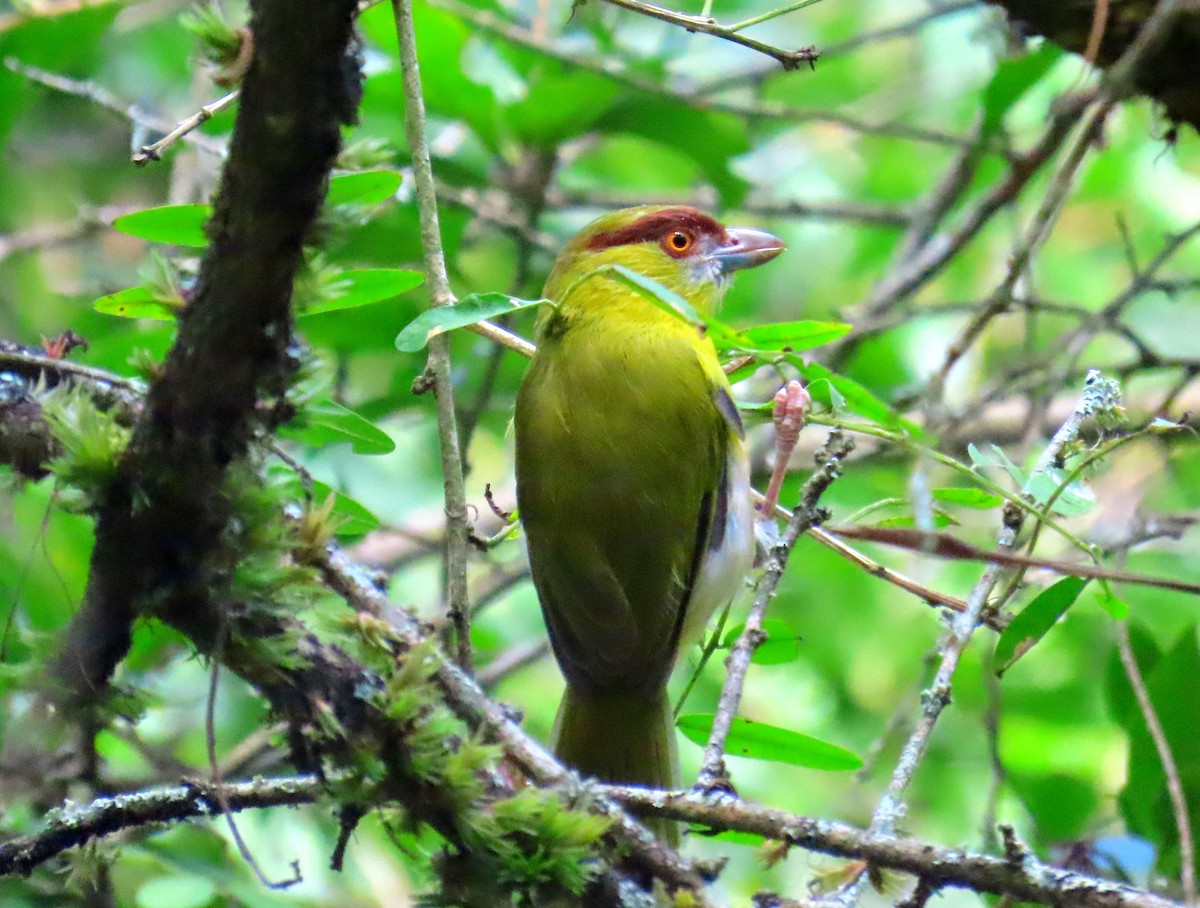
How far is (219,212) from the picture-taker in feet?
4.69

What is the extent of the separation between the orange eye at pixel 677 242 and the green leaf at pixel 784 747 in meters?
2.08

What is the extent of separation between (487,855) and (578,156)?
477cm

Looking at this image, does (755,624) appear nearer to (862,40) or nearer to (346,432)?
(346,432)

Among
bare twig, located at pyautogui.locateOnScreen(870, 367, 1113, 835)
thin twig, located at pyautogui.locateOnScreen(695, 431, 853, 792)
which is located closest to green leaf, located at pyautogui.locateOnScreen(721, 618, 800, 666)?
bare twig, located at pyautogui.locateOnScreen(870, 367, 1113, 835)

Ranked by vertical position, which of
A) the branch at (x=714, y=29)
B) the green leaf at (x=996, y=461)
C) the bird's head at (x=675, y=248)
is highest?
the bird's head at (x=675, y=248)

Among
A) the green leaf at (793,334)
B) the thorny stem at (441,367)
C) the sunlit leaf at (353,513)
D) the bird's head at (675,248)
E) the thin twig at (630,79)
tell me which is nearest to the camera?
the thorny stem at (441,367)

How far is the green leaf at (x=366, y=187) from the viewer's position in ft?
7.03

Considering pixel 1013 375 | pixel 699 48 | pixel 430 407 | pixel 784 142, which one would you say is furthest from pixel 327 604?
pixel 784 142

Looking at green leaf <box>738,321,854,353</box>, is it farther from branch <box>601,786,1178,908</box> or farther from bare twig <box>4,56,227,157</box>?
bare twig <box>4,56,227,157</box>

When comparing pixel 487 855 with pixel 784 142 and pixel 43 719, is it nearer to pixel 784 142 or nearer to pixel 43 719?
pixel 43 719

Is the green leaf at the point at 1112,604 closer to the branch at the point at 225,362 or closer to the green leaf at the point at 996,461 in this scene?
the green leaf at the point at 996,461

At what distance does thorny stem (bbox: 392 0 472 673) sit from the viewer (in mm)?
2291

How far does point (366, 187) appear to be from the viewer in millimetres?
2176

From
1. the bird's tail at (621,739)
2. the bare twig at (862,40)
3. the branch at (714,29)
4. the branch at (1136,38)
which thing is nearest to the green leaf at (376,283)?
the branch at (714,29)
